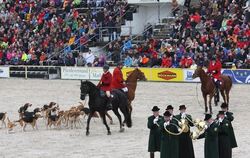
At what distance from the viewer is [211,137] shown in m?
13.6

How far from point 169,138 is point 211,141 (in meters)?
0.91

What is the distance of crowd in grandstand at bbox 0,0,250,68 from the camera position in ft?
117

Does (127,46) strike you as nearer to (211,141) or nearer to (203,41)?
(203,41)

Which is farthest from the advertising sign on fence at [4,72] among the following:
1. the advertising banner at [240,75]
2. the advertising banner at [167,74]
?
the advertising banner at [240,75]

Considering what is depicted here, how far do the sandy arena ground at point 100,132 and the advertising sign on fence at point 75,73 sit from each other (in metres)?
4.98

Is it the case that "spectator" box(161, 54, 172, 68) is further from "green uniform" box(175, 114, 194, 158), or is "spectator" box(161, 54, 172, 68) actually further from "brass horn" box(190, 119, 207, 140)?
"brass horn" box(190, 119, 207, 140)

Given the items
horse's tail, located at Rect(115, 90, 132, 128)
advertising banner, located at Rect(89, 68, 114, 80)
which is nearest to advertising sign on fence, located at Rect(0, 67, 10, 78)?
advertising banner, located at Rect(89, 68, 114, 80)

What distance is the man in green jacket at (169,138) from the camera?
44.5 ft

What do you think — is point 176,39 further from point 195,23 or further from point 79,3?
point 79,3

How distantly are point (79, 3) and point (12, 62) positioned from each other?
7.09m

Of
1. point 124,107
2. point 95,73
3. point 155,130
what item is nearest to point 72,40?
point 95,73

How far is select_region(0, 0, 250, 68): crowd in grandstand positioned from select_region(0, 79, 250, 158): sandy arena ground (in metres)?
3.39

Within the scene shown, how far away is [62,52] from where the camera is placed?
1677 inches

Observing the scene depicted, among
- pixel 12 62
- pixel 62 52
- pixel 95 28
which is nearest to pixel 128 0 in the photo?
pixel 95 28
